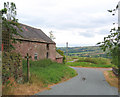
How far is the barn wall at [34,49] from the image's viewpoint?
17942mm

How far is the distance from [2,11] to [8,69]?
199 inches

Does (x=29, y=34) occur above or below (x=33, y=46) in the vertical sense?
above

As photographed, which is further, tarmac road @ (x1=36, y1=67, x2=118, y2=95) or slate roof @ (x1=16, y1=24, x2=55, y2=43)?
slate roof @ (x1=16, y1=24, x2=55, y2=43)

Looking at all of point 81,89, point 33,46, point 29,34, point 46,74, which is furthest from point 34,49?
point 81,89

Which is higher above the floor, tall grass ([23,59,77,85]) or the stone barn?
the stone barn

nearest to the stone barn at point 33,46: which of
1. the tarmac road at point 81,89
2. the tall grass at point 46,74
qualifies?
the tall grass at point 46,74

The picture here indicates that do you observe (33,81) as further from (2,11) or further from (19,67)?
(2,11)

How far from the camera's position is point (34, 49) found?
20656 millimetres

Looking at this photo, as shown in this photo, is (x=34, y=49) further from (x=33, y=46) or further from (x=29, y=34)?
A: (x=29, y=34)

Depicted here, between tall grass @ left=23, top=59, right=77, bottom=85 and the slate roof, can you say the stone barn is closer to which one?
the slate roof

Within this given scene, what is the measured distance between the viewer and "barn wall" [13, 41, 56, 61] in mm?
17942

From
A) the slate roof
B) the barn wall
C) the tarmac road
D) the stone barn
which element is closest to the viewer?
the tarmac road

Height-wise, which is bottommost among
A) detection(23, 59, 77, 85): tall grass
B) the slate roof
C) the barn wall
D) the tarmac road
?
the tarmac road

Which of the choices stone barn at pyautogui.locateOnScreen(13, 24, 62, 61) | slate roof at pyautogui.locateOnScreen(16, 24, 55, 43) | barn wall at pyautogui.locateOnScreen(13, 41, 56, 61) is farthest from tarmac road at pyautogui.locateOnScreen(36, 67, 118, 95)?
slate roof at pyautogui.locateOnScreen(16, 24, 55, 43)
